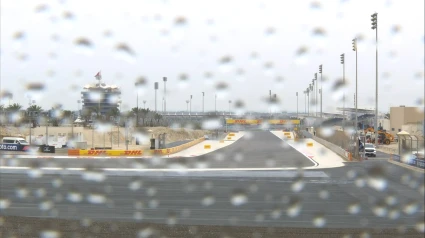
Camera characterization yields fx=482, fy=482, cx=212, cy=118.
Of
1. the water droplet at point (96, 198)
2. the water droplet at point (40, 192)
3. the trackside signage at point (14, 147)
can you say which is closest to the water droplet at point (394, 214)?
the water droplet at point (96, 198)

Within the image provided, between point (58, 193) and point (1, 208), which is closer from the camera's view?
point (1, 208)

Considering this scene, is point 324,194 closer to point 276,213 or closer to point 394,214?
point 276,213

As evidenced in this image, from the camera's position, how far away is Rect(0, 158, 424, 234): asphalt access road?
8.53m

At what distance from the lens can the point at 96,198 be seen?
11852 millimetres

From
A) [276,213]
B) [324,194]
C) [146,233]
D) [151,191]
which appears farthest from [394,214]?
[151,191]

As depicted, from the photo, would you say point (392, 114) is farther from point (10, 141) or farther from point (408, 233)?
point (408, 233)

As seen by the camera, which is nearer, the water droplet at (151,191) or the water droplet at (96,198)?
the water droplet at (96,198)

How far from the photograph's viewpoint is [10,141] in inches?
1401

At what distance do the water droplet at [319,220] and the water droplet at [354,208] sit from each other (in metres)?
0.64

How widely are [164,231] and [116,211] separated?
7.64ft

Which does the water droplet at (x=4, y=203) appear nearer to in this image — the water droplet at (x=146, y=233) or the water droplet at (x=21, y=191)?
the water droplet at (x=21, y=191)

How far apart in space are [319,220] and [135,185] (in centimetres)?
738

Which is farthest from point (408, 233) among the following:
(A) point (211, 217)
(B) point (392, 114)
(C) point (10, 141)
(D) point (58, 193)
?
(B) point (392, 114)

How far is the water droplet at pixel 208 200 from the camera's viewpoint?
1074 centimetres
